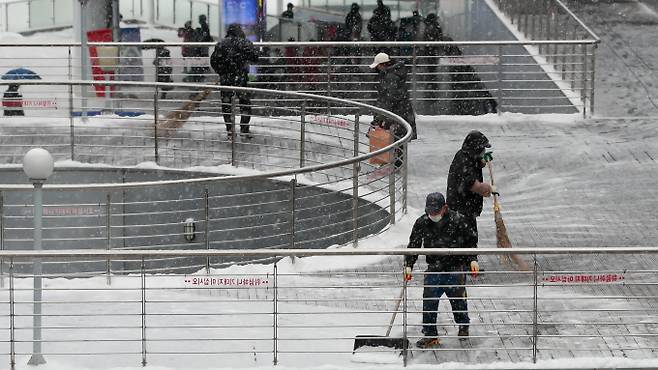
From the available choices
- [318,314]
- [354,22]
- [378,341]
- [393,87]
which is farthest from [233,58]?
[378,341]

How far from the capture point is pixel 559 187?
2200 centimetres

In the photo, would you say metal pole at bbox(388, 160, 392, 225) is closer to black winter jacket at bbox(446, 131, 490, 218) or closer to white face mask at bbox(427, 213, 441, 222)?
black winter jacket at bbox(446, 131, 490, 218)

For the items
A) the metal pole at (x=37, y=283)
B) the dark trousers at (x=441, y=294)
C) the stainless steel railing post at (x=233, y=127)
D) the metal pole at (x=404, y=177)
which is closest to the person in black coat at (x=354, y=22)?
the stainless steel railing post at (x=233, y=127)

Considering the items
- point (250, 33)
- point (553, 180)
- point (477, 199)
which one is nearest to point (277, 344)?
point (477, 199)

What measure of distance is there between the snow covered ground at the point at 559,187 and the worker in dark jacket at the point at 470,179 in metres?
0.76

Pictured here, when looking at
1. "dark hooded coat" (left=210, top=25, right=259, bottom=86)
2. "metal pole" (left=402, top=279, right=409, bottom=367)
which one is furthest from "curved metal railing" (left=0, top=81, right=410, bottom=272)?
"metal pole" (left=402, top=279, right=409, bottom=367)

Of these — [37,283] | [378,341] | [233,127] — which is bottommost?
[378,341]

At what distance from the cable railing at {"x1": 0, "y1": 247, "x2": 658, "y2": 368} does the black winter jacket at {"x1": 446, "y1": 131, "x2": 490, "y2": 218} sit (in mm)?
739

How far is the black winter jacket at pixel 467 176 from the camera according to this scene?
17.6 m

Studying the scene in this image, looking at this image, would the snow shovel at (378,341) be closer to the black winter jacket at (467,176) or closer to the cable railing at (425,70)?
the black winter jacket at (467,176)

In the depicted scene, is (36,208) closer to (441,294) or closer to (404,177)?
(441,294)

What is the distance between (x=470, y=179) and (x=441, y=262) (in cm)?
226

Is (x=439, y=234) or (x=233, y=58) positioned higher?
(x=233, y=58)

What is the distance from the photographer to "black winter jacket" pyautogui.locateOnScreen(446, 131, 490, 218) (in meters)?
17.6
